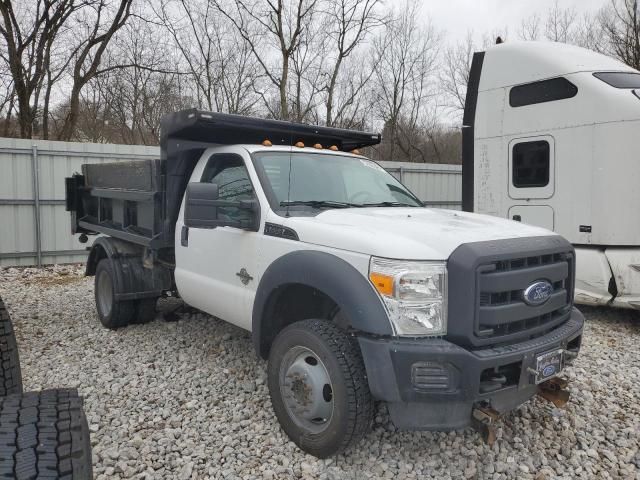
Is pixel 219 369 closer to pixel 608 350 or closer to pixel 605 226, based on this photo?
pixel 608 350

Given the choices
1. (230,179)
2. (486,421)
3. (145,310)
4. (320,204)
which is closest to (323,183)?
(320,204)

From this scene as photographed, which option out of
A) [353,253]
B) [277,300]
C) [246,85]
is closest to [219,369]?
[277,300]

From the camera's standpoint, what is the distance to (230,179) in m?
4.32

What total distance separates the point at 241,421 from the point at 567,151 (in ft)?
16.3

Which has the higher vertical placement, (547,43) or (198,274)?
(547,43)

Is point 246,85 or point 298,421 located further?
point 246,85

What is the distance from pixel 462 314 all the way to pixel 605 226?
4.12 m

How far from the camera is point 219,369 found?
458 cm

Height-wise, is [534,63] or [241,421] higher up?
[534,63]

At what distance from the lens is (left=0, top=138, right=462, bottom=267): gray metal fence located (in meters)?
10.1

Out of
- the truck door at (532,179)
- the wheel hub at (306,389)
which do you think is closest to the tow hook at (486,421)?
the wheel hub at (306,389)

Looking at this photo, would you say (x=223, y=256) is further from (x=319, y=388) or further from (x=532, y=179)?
(x=532, y=179)

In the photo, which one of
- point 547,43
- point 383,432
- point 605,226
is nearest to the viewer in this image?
point 383,432

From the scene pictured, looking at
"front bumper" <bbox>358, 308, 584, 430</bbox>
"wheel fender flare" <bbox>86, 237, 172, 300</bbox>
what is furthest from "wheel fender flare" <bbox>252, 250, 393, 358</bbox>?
"wheel fender flare" <bbox>86, 237, 172, 300</bbox>
